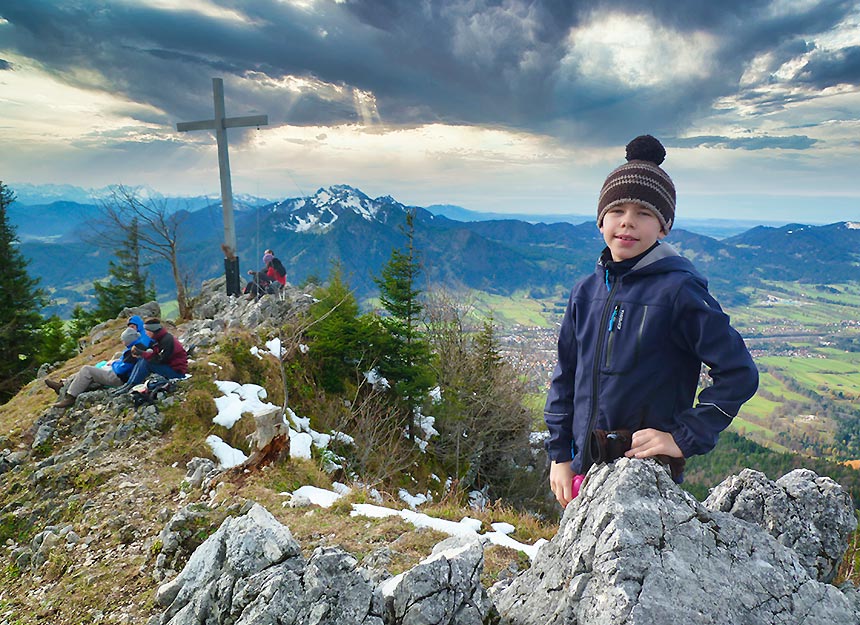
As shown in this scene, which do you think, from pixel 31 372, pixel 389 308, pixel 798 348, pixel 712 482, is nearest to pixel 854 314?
pixel 798 348

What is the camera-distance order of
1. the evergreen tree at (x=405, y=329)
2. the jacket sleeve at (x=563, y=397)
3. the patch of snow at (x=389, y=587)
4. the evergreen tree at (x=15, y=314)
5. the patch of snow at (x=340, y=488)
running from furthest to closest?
the evergreen tree at (x=15, y=314)
the evergreen tree at (x=405, y=329)
the patch of snow at (x=340, y=488)
the patch of snow at (x=389, y=587)
the jacket sleeve at (x=563, y=397)

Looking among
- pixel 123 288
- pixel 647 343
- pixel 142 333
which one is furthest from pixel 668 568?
pixel 123 288

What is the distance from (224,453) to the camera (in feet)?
28.4

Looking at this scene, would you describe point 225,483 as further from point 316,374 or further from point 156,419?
point 316,374

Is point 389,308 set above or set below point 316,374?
above

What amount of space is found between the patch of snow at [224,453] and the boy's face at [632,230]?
26.4 feet

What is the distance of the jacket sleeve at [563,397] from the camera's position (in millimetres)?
2912

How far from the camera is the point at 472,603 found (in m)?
3.00

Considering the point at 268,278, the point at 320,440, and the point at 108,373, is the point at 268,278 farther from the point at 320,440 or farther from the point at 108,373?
the point at 320,440

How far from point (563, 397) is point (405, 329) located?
15739 millimetres

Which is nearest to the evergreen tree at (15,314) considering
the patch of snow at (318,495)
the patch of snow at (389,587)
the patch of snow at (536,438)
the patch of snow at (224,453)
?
the patch of snow at (224,453)

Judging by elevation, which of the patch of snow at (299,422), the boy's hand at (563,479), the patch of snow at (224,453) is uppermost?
the boy's hand at (563,479)

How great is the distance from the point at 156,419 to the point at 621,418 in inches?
376

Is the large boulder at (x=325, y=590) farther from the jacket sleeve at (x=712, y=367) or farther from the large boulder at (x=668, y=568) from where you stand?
the jacket sleeve at (x=712, y=367)
